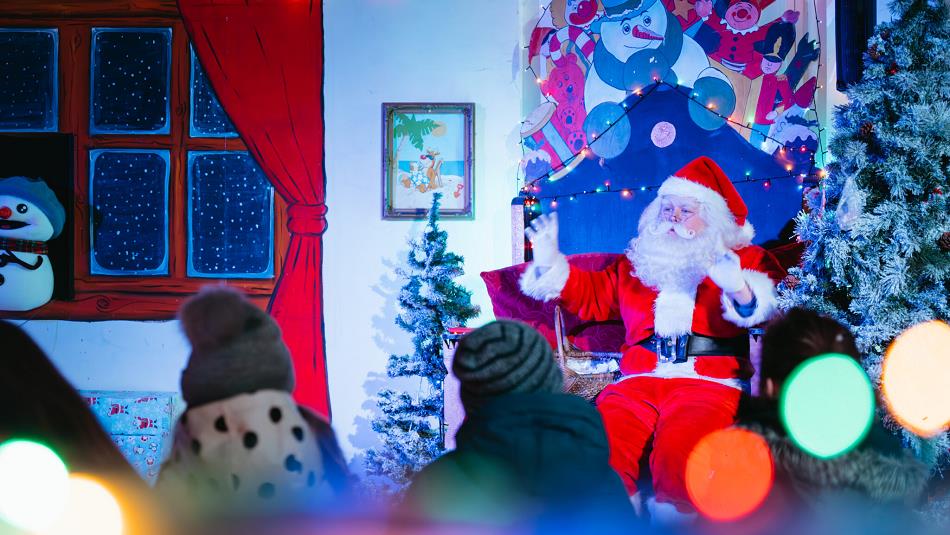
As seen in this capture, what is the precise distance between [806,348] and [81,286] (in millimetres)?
4144

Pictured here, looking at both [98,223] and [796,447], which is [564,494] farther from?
[98,223]

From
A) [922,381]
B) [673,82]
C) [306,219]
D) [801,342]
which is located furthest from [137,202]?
[922,381]

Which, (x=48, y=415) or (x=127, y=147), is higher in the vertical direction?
(x=127, y=147)

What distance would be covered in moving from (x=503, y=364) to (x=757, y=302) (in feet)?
5.48

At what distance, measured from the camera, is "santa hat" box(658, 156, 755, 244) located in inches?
124

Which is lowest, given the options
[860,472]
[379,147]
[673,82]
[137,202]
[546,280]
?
[860,472]

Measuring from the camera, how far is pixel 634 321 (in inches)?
124

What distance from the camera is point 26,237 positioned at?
4.18 metres

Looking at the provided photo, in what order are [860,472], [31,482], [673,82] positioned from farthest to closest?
[673,82]
[860,472]
[31,482]

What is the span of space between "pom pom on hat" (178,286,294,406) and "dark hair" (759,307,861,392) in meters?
1.19

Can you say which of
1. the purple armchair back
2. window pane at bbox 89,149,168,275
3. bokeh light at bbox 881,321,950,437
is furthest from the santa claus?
window pane at bbox 89,149,168,275

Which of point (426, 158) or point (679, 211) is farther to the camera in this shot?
point (426, 158)

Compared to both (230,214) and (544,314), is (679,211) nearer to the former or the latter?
(544,314)

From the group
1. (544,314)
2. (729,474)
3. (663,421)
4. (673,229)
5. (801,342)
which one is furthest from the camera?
(544,314)
